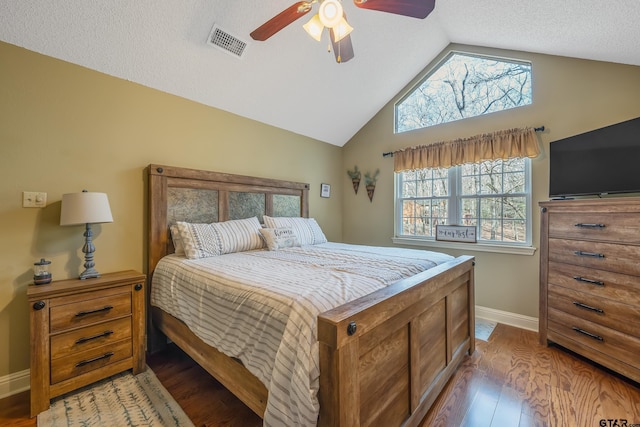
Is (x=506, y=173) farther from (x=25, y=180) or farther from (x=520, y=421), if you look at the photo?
(x=25, y=180)

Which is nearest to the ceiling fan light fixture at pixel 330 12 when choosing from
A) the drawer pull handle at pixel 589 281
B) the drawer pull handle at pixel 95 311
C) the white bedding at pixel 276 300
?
the white bedding at pixel 276 300

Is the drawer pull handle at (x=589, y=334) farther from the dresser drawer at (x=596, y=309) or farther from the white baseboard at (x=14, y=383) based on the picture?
the white baseboard at (x=14, y=383)

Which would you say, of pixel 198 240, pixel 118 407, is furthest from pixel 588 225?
pixel 118 407

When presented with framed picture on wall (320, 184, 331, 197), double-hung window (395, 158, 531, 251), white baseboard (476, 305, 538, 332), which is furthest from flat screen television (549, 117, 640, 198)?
framed picture on wall (320, 184, 331, 197)

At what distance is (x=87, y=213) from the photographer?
6.03ft

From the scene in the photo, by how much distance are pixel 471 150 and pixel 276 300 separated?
2.89 meters

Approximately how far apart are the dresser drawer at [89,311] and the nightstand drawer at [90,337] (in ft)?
0.14

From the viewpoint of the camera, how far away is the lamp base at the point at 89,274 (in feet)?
6.25

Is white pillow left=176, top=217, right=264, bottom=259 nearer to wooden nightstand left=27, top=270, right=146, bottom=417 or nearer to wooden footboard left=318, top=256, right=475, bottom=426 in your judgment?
wooden nightstand left=27, top=270, right=146, bottom=417

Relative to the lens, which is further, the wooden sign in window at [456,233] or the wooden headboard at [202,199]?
the wooden sign in window at [456,233]

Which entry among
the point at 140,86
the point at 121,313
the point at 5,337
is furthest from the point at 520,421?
the point at 140,86

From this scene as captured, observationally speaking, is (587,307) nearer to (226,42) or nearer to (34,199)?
(226,42)

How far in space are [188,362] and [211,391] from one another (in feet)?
1.70

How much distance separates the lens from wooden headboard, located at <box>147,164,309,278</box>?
92.9 inches
